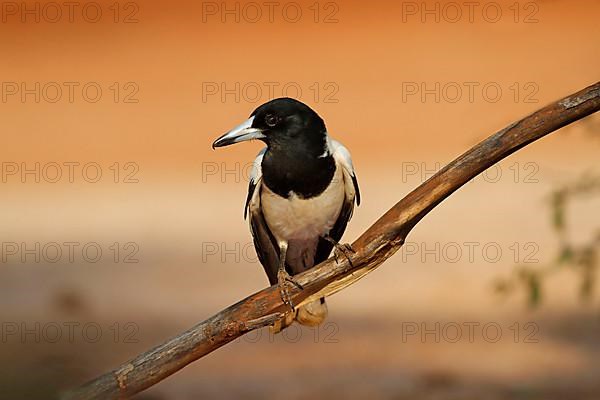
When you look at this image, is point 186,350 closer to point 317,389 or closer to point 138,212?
point 317,389

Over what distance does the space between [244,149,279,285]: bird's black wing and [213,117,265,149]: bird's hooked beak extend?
83 mm

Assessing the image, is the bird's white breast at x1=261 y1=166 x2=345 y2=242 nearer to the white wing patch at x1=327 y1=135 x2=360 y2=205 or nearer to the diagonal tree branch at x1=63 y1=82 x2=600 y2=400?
the white wing patch at x1=327 y1=135 x2=360 y2=205

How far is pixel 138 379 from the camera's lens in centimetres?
165

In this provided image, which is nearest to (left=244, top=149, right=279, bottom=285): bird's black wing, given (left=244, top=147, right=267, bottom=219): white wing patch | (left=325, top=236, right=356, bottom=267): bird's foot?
(left=244, top=147, right=267, bottom=219): white wing patch

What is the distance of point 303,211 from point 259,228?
0.45ft

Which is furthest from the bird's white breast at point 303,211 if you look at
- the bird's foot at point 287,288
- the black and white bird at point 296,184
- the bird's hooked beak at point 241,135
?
the bird's foot at point 287,288

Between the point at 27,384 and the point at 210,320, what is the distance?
0.33m

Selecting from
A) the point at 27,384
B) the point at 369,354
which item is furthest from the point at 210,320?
the point at 369,354

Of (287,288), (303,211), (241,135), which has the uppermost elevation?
(241,135)

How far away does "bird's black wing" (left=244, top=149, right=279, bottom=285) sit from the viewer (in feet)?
6.59

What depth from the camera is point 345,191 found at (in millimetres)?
2023

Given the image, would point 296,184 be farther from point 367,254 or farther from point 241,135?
point 367,254

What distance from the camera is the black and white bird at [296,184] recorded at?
1925 mm

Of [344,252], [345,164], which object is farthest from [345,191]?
[344,252]
